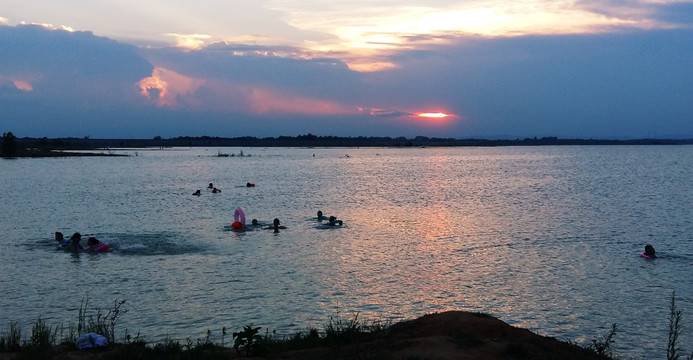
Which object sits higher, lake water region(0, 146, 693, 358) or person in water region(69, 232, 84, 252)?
person in water region(69, 232, 84, 252)

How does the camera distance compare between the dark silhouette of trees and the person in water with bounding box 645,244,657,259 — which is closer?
the person in water with bounding box 645,244,657,259

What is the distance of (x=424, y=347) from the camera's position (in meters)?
9.57

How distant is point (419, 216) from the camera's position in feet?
126

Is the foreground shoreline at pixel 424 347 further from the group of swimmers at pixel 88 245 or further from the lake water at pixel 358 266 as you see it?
the group of swimmers at pixel 88 245

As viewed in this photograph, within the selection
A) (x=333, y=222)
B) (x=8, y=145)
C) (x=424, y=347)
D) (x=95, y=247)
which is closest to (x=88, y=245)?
(x=95, y=247)

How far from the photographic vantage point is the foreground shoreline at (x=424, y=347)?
9359mm

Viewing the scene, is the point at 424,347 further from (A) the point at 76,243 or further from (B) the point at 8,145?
(B) the point at 8,145

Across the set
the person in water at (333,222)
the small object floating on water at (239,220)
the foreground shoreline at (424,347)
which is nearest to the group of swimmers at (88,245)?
the small object floating on water at (239,220)

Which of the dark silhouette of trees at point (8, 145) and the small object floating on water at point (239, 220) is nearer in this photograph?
the small object floating on water at point (239, 220)

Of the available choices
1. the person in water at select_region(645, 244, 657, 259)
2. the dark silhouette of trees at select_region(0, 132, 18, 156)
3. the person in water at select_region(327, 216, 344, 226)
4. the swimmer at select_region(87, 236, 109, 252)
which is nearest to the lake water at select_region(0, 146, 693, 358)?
the person in water at select_region(645, 244, 657, 259)

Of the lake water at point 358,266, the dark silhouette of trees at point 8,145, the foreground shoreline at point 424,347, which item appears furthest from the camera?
the dark silhouette of trees at point 8,145

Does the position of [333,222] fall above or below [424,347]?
below

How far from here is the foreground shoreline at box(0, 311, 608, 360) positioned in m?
9.36

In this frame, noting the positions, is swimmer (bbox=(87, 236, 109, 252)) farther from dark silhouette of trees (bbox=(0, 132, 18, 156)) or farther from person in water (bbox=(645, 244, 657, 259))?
dark silhouette of trees (bbox=(0, 132, 18, 156))
